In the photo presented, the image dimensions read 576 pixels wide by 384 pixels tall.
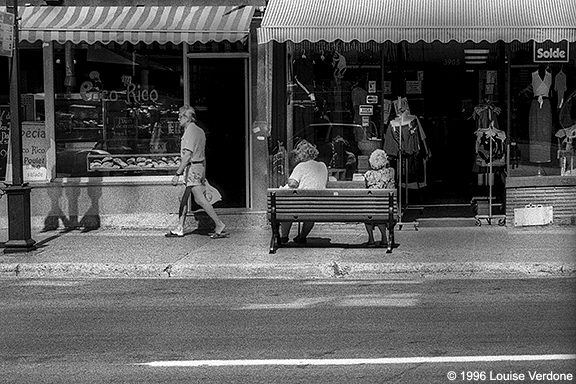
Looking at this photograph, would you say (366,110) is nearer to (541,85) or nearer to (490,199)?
(490,199)

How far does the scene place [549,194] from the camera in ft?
46.4

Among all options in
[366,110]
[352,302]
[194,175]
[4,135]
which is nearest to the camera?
[352,302]

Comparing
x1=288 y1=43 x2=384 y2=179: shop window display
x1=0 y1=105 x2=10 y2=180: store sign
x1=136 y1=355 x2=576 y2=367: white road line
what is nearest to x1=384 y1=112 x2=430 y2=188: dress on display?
x1=288 y1=43 x2=384 y2=179: shop window display

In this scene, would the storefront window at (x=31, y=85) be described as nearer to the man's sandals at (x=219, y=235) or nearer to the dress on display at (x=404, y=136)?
the man's sandals at (x=219, y=235)

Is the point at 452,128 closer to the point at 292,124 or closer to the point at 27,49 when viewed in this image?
the point at 292,124

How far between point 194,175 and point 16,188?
251cm

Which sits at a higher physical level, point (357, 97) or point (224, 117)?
point (357, 97)

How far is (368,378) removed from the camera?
21.5 ft

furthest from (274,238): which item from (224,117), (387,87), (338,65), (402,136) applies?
(387,87)

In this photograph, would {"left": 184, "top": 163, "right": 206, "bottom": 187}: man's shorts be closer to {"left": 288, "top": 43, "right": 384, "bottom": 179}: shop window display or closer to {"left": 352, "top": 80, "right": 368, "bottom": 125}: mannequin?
{"left": 288, "top": 43, "right": 384, "bottom": 179}: shop window display

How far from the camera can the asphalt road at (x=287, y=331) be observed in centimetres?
677

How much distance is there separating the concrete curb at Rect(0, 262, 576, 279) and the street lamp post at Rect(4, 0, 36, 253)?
32.6 inches

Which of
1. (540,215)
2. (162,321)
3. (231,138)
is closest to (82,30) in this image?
(231,138)

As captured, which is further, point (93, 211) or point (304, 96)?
point (93, 211)
